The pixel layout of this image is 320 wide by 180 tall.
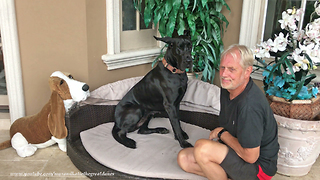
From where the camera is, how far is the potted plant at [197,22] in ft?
8.54

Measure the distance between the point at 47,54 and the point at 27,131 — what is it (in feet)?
2.14

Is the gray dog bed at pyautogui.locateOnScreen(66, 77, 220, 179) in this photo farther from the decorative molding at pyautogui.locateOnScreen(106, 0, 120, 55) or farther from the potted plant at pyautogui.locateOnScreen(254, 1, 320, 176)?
the potted plant at pyautogui.locateOnScreen(254, 1, 320, 176)

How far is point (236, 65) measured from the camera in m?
1.50

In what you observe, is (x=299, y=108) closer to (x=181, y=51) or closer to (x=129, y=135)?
(x=181, y=51)

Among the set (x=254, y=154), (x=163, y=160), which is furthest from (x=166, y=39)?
(x=254, y=154)

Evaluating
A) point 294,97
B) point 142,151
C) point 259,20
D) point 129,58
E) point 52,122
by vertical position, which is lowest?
point 142,151

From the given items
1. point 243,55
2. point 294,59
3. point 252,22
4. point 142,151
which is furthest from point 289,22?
point 142,151

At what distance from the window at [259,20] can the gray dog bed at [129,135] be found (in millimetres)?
722

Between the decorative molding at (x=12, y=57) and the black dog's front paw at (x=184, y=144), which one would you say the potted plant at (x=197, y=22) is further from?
the decorative molding at (x=12, y=57)

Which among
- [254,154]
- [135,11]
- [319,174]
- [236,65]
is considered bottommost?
[319,174]

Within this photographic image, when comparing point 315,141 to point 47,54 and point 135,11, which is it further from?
point 47,54

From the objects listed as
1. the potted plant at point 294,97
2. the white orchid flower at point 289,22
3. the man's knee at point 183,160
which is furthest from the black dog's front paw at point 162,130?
the white orchid flower at point 289,22

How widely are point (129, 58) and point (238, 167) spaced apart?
59.8 inches

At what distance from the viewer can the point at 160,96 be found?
2201 millimetres
